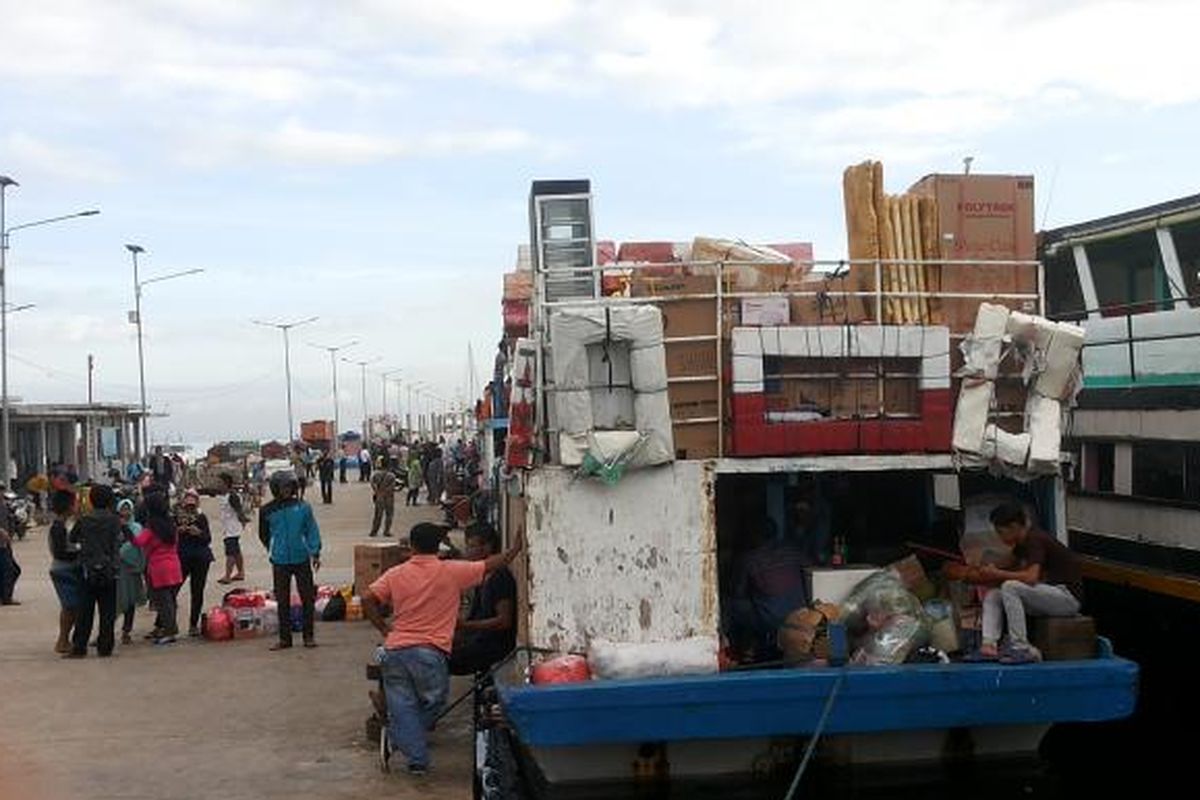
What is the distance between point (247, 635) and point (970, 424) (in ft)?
25.8

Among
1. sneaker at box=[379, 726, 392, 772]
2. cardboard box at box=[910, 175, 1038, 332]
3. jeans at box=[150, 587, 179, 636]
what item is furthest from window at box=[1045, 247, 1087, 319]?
jeans at box=[150, 587, 179, 636]

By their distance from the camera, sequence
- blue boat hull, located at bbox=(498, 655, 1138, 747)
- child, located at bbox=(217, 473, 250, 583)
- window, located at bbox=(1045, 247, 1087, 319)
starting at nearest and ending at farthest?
1. blue boat hull, located at bbox=(498, 655, 1138, 747)
2. window, located at bbox=(1045, 247, 1087, 319)
3. child, located at bbox=(217, 473, 250, 583)

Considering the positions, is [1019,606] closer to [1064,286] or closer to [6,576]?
[1064,286]

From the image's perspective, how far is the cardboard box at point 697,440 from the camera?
23.1ft

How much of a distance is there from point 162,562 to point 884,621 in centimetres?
750

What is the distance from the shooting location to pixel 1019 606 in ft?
22.6

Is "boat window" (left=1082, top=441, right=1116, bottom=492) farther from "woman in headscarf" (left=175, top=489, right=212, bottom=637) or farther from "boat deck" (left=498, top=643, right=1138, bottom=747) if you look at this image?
"woman in headscarf" (left=175, top=489, right=212, bottom=637)

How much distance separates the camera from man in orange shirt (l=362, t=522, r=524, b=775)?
752 cm

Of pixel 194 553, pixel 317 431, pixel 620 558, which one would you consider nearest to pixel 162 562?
pixel 194 553

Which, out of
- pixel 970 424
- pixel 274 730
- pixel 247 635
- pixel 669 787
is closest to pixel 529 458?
pixel 669 787

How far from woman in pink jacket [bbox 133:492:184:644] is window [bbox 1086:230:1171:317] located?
26.7ft

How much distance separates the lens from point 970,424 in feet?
22.9

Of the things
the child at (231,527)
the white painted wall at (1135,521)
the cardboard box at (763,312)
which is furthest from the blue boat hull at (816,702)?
the child at (231,527)

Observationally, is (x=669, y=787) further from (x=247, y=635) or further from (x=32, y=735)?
(x=247, y=635)
